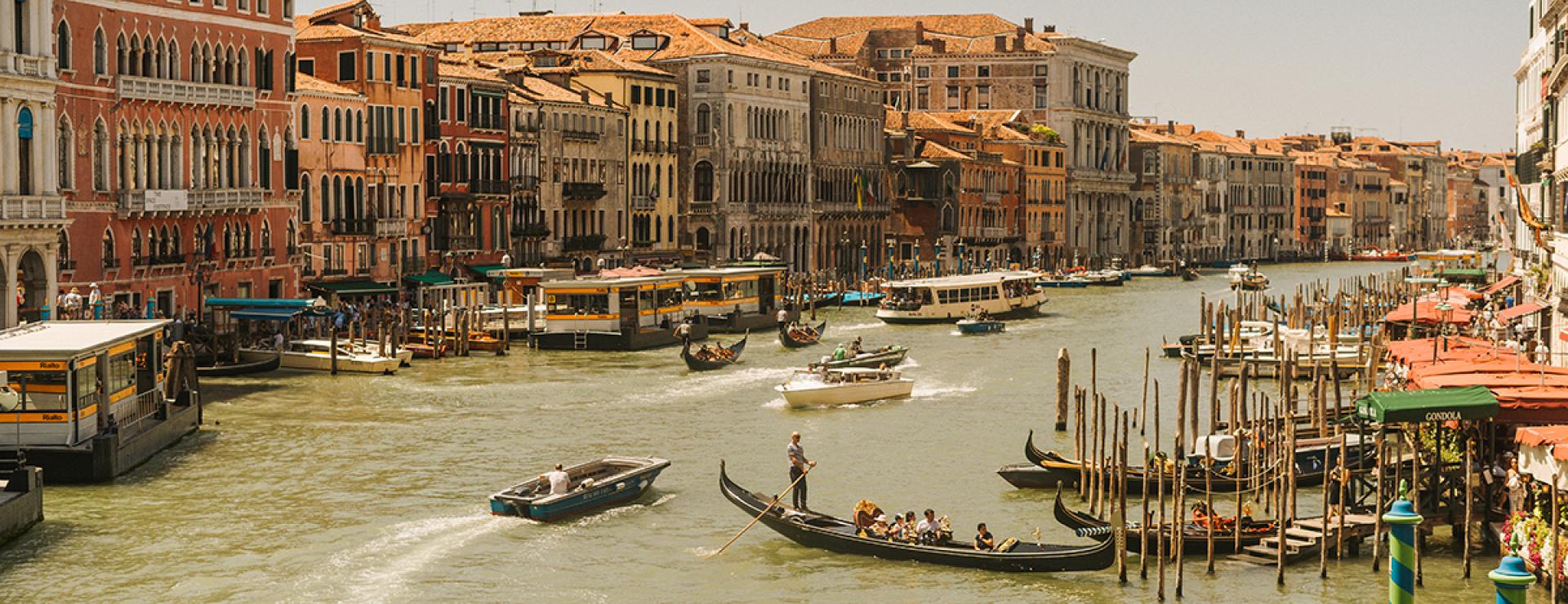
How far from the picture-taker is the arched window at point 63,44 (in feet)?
110

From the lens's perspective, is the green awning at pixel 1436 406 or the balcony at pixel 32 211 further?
the balcony at pixel 32 211

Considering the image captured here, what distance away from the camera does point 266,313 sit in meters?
35.6

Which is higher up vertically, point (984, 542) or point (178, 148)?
point (178, 148)

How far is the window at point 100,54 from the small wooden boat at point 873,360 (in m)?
11.7

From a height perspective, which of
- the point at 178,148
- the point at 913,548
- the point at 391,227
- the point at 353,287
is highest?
the point at 178,148

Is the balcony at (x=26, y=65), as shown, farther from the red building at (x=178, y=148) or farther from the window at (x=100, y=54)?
the window at (x=100, y=54)

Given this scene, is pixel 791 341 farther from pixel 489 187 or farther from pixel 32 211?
pixel 32 211

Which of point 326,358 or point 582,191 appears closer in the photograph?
point 326,358

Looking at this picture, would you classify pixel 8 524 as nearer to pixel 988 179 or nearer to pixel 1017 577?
pixel 1017 577

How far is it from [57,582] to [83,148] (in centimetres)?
1722

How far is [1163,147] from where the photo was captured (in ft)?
316

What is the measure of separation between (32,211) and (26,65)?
2016 mm

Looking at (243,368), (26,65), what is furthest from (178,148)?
(26,65)

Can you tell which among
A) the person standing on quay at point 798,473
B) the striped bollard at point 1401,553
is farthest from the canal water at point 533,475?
the striped bollard at point 1401,553
